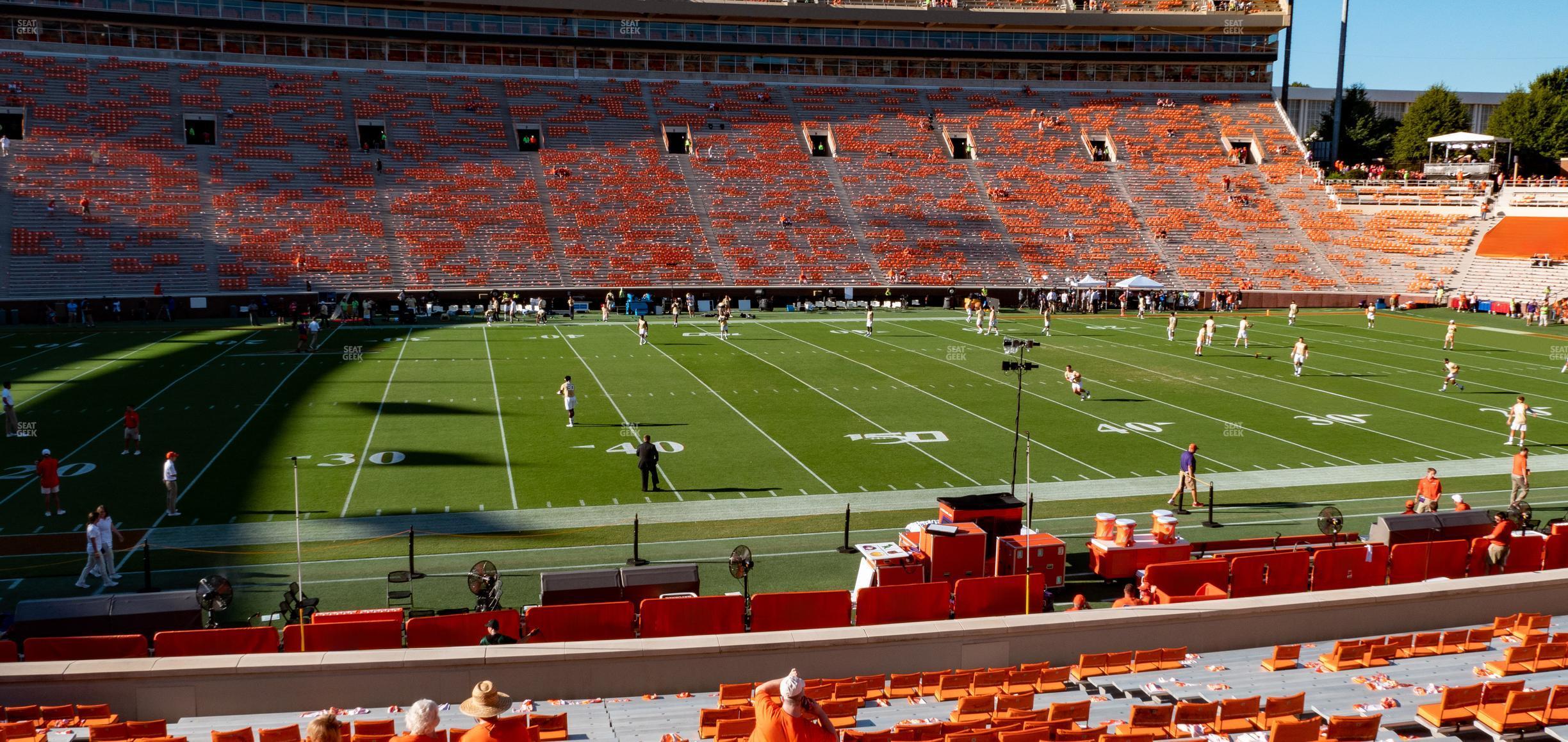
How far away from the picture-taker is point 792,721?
6727 millimetres

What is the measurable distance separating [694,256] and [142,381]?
29.2 metres

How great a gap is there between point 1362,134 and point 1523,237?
4223 centimetres

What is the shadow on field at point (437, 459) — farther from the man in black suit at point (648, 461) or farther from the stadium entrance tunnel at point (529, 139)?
the stadium entrance tunnel at point (529, 139)

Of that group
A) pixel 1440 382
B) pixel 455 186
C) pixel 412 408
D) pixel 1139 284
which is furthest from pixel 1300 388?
pixel 455 186

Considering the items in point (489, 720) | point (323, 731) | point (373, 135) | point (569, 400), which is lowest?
point (569, 400)

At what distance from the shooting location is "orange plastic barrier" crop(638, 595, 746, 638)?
40.4ft

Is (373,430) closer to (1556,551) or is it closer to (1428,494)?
(1428,494)

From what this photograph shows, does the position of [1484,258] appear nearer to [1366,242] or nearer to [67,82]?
[1366,242]

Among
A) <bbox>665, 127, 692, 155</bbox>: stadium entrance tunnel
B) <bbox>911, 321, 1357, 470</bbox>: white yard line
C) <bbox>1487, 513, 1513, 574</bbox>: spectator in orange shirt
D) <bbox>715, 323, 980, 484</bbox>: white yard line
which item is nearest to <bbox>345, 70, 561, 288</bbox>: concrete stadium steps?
<bbox>665, 127, 692, 155</bbox>: stadium entrance tunnel

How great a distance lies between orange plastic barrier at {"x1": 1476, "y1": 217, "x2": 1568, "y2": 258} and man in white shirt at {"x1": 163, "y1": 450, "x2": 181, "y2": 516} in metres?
63.2

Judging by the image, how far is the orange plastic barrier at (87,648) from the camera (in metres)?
10.9

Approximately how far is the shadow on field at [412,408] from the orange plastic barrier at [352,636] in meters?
16.3

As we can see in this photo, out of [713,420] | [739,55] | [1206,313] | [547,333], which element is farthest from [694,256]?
[713,420]

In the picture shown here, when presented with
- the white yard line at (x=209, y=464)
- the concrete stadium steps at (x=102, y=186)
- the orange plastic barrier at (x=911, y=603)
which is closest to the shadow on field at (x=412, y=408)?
the white yard line at (x=209, y=464)
